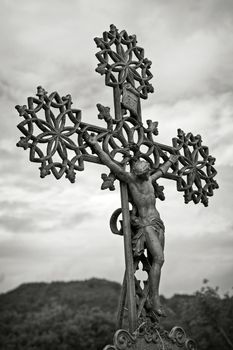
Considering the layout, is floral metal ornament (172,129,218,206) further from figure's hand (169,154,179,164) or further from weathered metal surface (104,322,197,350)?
weathered metal surface (104,322,197,350)

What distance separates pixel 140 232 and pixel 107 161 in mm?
965

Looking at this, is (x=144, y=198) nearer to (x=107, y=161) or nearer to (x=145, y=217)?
(x=145, y=217)

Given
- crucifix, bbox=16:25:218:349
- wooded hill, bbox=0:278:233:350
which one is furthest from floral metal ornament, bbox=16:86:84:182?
wooded hill, bbox=0:278:233:350

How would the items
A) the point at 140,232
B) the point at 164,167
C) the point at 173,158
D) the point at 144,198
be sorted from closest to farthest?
the point at 140,232, the point at 144,198, the point at 164,167, the point at 173,158

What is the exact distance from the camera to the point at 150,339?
5023 mm

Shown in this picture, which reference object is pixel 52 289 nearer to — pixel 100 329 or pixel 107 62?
pixel 100 329

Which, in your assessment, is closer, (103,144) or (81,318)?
(103,144)

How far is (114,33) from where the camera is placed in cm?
661

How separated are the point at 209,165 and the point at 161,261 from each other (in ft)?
7.37

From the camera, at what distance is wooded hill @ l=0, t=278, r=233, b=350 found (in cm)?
2634

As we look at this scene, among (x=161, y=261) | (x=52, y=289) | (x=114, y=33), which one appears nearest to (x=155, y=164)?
(x=161, y=261)

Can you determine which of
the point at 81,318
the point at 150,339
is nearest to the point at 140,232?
the point at 150,339

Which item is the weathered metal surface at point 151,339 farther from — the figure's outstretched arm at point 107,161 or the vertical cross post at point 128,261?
the figure's outstretched arm at point 107,161

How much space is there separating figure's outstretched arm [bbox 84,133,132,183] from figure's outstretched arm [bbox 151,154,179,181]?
Result: 55 centimetres
